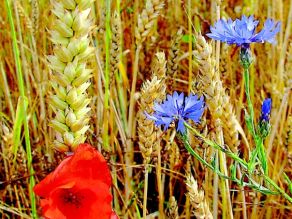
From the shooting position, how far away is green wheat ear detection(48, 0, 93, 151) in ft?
1.70

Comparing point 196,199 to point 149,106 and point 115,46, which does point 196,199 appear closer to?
point 149,106

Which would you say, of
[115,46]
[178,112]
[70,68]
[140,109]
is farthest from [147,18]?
[70,68]

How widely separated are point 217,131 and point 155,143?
9 centimetres

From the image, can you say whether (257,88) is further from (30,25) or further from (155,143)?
(155,143)

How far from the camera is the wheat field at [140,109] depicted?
53 centimetres

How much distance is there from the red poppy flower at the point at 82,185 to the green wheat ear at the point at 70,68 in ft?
0.15

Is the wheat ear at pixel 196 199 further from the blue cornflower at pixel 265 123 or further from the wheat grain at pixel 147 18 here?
the wheat grain at pixel 147 18

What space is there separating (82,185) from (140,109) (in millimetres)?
346

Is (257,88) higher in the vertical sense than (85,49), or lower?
lower

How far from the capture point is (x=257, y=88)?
5.10ft

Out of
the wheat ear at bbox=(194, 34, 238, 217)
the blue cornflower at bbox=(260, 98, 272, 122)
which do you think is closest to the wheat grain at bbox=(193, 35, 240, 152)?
the wheat ear at bbox=(194, 34, 238, 217)

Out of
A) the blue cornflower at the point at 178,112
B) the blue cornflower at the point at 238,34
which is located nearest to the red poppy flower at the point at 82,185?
the blue cornflower at the point at 178,112

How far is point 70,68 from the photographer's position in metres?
0.52

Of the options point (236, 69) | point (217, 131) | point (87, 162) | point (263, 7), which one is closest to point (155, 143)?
point (217, 131)
